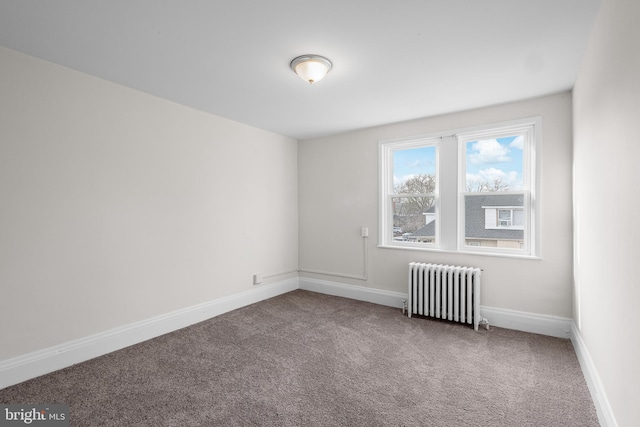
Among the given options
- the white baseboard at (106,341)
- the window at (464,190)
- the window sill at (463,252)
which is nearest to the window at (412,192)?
the window at (464,190)

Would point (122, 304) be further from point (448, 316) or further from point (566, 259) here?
point (566, 259)

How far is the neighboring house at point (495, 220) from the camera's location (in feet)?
11.4

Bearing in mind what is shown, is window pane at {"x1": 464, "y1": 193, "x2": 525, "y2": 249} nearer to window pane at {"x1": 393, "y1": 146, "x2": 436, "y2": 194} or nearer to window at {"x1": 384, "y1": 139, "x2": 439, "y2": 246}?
window at {"x1": 384, "y1": 139, "x2": 439, "y2": 246}

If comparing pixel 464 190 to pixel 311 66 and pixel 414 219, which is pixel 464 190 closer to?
pixel 414 219

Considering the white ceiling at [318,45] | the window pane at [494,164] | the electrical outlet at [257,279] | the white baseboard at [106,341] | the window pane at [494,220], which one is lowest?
the white baseboard at [106,341]

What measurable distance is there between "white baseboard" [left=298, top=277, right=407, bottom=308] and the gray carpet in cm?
72

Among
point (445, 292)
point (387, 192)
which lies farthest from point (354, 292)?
point (387, 192)

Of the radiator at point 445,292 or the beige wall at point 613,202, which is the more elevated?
the beige wall at point 613,202

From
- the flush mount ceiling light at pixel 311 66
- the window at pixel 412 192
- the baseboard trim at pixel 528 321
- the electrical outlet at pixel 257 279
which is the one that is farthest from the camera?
the electrical outlet at pixel 257 279

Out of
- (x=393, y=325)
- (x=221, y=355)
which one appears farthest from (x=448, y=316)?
(x=221, y=355)

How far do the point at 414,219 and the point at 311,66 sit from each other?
2.58 m

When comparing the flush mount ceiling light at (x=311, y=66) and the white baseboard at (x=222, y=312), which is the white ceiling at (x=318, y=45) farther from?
the white baseboard at (x=222, y=312)

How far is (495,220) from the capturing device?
3613 mm

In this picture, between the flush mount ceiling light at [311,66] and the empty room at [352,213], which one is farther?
the flush mount ceiling light at [311,66]
